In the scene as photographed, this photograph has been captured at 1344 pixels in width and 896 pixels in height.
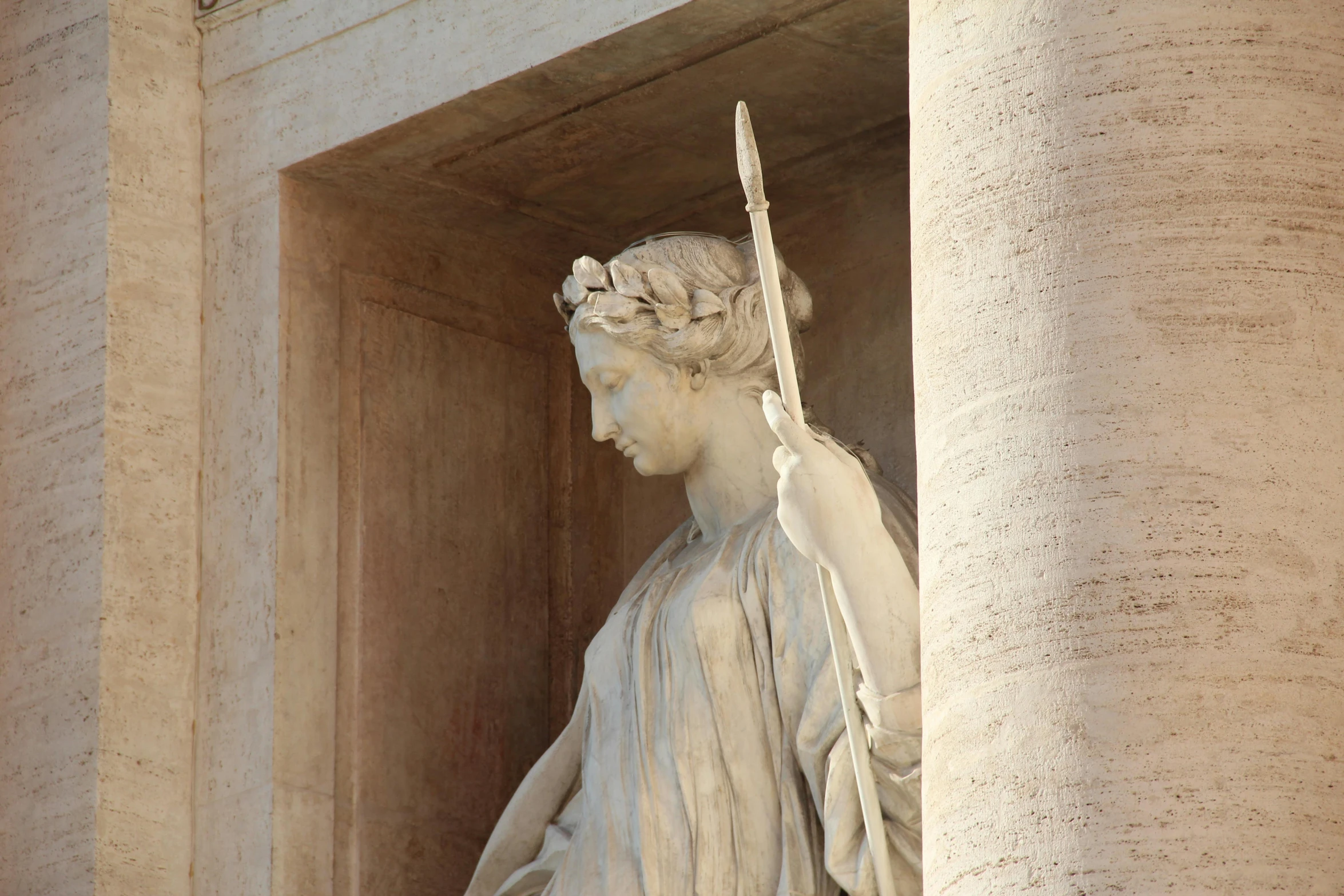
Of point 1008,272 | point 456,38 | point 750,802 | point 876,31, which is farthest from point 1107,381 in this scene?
point 456,38

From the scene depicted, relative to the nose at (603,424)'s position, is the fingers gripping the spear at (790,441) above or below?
below

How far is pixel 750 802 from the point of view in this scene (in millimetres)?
5828

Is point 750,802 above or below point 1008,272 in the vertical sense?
below

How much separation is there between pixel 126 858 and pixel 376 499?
1.03m

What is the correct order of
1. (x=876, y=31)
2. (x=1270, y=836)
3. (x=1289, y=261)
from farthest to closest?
1. (x=876, y=31)
2. (x=1289, y=261)
3. (x=1270, y=836)

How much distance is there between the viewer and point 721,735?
5.88 metres

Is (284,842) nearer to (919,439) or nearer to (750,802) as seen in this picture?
(750,802)

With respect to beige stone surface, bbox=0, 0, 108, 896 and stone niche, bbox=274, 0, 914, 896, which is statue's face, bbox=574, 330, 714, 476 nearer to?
stone niche, bbox=274, 0, 914, 896

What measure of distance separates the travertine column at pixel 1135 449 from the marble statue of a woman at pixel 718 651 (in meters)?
0.60

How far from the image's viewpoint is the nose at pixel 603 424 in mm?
6246

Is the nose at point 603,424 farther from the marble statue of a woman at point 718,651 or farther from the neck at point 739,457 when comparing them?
the neck at point 739,457

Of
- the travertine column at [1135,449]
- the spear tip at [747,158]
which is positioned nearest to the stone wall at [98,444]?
the spear tip at [747,158]

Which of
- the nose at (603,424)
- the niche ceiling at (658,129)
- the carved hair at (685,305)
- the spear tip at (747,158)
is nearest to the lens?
the spear tip at (747,158)

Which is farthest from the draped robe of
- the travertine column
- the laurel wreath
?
the travertine column
